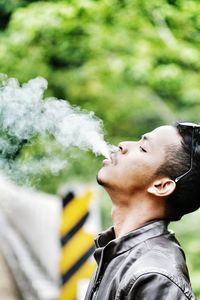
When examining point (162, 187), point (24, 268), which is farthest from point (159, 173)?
point (24, 268)

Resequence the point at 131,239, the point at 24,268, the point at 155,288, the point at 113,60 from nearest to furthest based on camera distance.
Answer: the point at 155,288
the point at 131,239
the point at 24,268
the point at 113,60

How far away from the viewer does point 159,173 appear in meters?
2.57

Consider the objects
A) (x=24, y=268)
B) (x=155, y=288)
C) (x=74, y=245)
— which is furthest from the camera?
(x=24, y=268)

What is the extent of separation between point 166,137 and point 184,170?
0.39ft

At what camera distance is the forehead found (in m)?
2.57

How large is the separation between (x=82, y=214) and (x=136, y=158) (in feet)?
9.74

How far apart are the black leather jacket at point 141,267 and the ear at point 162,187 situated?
92 millimetres

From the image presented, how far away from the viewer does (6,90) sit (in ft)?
10.9

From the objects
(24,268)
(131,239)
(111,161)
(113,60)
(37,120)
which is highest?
(111,161)

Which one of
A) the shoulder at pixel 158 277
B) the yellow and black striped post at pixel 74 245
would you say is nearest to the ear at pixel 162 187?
the shoulder at pixel 158 277

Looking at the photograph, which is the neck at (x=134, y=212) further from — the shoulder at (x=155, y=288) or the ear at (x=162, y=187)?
the shoulder at (x=155, y=288)

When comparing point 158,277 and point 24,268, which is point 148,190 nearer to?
point 158,277

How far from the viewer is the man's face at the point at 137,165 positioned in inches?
100

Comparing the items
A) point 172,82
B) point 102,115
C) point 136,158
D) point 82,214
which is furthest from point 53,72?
point 136,158
